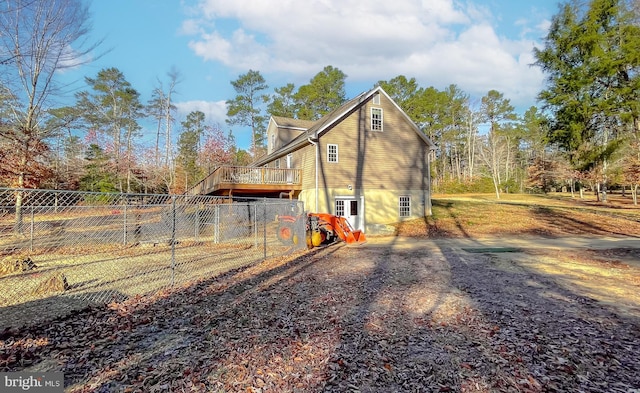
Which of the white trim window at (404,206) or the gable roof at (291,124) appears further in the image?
the gable roof at (291,124)

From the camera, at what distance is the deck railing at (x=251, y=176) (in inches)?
666

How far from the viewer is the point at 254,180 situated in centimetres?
1805

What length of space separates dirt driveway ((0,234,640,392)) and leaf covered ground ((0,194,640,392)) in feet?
0.06

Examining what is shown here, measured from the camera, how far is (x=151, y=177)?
3231 centimetres

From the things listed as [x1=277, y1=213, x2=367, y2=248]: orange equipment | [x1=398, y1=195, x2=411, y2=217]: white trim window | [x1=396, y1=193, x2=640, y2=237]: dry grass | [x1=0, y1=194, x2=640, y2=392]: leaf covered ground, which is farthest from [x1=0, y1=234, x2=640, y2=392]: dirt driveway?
[x1=398, y1=195, x2=411, y2=217]: white trim window

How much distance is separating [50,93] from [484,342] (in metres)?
19.3

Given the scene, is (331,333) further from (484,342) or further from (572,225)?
(572,225)

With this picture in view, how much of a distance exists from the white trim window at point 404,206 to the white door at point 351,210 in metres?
2.85

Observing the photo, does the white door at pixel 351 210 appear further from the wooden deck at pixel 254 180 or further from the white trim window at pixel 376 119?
the white trim window at pixel 376 119

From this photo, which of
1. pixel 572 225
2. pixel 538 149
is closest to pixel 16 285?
pixel 572 225

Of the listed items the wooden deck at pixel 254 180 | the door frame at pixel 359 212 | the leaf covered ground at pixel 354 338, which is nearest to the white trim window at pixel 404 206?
the door frame at pixel 359 212

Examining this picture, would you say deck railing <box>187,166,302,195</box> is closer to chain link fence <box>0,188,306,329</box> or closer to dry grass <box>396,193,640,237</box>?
A: chain link fence <box>0,188,306,329</box>

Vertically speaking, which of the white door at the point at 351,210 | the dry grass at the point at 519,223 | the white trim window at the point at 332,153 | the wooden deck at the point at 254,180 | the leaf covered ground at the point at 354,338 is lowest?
the leaf covered ground at the point at 354,338

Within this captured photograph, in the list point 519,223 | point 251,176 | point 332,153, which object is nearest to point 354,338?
point 332,153
